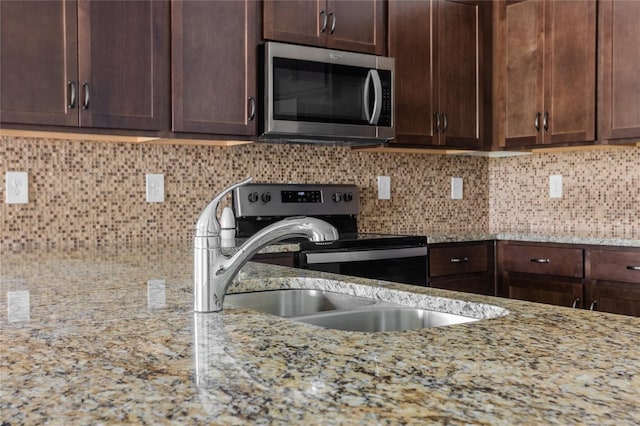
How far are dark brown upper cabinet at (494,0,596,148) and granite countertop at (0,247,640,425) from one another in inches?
95.8

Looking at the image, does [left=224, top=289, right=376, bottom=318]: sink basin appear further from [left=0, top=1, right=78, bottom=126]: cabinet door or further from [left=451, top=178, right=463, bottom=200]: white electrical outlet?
[left=451, top=178, right=463, bottom=200]: white electrical outlet

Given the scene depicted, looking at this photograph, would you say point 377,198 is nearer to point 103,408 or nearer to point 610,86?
point 610,86

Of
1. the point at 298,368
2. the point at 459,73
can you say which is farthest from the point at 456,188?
the point at 298,368

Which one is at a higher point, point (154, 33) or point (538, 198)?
point (154, 33)

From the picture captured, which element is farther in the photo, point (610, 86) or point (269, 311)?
point (610, 86)

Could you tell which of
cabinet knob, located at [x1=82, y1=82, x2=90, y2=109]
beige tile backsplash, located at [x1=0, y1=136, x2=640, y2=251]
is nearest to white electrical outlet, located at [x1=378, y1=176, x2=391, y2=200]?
beige tile backsplash, located at [x1=0, y1=136, x2=640, y2=251]

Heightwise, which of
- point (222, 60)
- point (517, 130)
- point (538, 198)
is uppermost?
point (222, 60)

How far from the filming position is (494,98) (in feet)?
12.2

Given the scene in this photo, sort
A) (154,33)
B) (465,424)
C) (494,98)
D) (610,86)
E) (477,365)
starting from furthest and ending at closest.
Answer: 1. (494,98)
2. (610,86)
3. (154,33)
4. (477,365)
5. (465,424)

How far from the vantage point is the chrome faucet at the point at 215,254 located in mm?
1044

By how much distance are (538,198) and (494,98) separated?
27.2 inches

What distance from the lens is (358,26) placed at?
3.20m

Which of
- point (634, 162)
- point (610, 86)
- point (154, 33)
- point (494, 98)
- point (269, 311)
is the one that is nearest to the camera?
point (269, 311)

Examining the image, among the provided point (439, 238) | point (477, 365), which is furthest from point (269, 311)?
point (439, 238)
